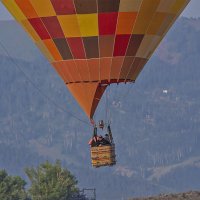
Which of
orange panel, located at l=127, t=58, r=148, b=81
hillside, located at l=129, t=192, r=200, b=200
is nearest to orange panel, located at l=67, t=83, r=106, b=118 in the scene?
orange panel, located at l=127, t=58, r=148, b=81

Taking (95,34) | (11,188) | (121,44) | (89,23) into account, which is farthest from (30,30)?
(11,188)

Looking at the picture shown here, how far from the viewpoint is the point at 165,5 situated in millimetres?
51344

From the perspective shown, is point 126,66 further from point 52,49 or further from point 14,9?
point 14,9

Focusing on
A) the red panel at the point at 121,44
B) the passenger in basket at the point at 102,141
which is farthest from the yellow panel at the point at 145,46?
the passenger in basket at the point at 102,141

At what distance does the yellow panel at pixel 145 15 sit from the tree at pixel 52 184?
95.1 meters

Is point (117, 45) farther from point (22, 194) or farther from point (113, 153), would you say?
point (22, 194)

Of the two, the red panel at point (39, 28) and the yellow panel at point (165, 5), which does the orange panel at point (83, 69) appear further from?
the yellow panel at point (165, 5)

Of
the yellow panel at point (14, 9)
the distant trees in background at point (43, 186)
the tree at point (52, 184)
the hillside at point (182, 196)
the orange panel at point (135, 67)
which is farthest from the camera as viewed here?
the tree at point (52, 184)

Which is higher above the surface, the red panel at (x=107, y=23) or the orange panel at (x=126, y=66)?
the red panel at (x=107, y=23)

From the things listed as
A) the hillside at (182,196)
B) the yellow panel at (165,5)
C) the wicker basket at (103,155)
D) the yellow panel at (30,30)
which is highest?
the yellow panel at (165,5)

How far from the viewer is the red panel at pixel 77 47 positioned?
50.8m

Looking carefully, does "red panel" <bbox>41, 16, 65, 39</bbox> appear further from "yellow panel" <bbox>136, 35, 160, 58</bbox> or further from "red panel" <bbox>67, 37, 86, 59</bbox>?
"yellow panel" <bbox>136, 35, 160, 58</bbox>

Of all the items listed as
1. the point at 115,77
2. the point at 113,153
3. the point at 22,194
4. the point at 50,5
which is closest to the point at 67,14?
the point at 50,5

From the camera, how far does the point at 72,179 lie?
6122 inches
